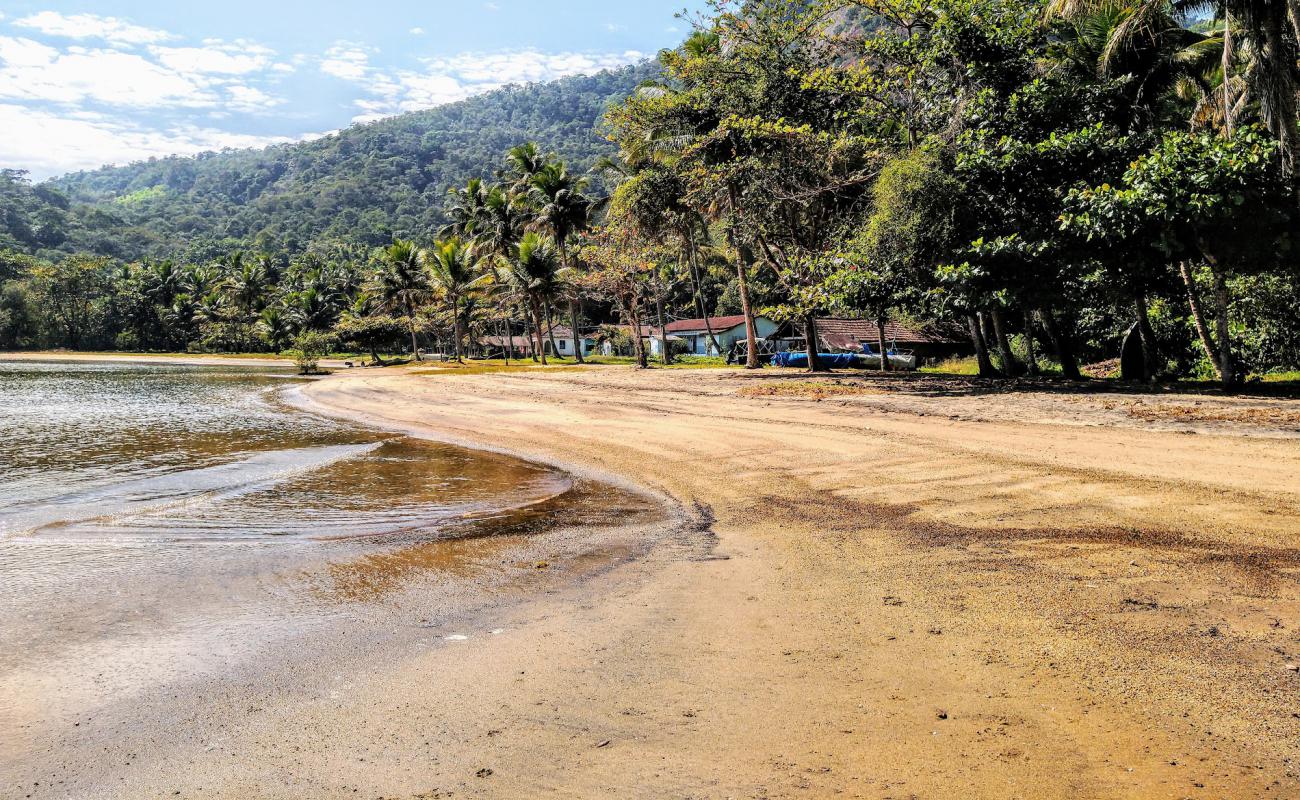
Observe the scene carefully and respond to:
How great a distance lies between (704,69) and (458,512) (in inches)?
820

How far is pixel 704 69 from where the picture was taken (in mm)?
25078

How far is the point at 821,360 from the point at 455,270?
1111 inches

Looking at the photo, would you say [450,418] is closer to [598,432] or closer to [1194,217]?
[598,432]

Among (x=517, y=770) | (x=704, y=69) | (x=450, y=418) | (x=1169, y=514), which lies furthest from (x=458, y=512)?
(x=704, y=69)

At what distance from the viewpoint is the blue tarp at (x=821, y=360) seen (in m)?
35.2

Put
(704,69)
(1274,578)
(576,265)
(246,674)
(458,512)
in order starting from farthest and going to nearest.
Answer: (576,265)
(704,69)
(458,512)
(1274,578)
(246,674)

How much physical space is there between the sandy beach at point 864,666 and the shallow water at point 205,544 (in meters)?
0.84

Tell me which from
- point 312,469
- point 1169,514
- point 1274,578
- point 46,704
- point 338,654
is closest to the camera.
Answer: point 46,704

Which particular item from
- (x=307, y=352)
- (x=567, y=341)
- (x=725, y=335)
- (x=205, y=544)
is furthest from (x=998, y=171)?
(x=567, y=341)

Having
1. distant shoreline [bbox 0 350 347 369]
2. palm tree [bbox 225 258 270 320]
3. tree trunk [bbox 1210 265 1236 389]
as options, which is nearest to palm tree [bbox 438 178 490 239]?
distant shoreline [bbox 0 350 347 369]

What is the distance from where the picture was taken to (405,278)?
2379 inches

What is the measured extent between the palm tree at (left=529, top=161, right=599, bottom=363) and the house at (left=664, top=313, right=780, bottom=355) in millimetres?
10271

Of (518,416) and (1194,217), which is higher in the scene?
(1194,217)

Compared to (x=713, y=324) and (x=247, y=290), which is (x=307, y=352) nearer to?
(x=713, y=324)
